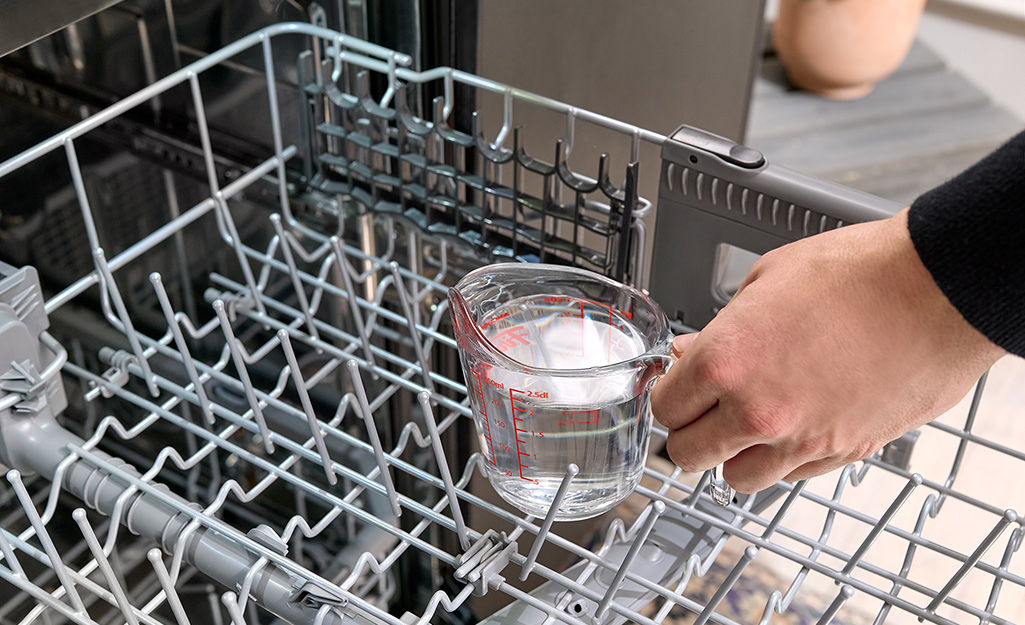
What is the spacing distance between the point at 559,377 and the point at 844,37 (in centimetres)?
185

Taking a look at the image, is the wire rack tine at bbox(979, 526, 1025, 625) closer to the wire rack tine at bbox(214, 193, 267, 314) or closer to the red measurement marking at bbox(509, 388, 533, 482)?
the red measurement marking at bbox(509, 388, 533, 482)

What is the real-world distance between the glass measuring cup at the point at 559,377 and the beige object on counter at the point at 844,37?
176 cm

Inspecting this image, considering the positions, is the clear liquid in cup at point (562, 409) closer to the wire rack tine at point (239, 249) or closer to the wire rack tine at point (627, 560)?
the wire rack tine at point (627, 560)

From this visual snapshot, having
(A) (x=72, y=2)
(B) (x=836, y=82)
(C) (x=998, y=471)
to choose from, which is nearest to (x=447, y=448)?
(A) (x=72, y=2)

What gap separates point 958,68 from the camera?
2.36 metres

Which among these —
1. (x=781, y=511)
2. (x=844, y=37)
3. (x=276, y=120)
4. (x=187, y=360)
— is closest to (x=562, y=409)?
(x=781, y=511)

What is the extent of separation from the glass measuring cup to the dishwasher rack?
3 centimetres

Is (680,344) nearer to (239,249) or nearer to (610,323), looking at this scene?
(610,323)

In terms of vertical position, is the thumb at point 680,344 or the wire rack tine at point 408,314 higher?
the thumb at point 680,344

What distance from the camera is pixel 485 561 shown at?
462 millimetres

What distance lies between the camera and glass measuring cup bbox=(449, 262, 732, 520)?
0.47 m

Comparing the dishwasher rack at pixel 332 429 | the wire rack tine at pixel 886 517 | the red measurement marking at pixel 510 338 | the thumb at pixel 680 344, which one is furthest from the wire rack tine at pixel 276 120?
the wire rack tine at pixel 886 517

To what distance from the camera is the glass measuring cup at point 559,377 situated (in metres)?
0.47

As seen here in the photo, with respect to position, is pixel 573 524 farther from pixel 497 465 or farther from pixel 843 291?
pixel 843 291
